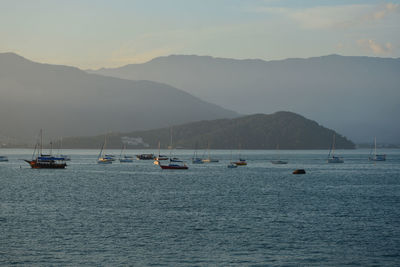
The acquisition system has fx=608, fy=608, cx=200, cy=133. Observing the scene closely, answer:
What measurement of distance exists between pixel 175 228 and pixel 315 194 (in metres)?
42.6

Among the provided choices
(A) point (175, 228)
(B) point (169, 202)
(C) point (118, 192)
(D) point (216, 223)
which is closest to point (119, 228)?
(A) point (175, 228)

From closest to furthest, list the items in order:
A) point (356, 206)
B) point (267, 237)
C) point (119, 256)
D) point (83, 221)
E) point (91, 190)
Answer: point (119, 256), point (267, 237), point (83, 221), point (356, 206), point (91, 190)

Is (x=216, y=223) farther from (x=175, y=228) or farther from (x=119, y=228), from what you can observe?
(x=119, y=228)

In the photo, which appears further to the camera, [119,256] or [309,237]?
[309,237]

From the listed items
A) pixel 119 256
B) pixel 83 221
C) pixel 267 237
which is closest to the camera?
pixel 119 256

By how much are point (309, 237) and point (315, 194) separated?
42884mm

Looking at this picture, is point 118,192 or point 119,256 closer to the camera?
point 119,256

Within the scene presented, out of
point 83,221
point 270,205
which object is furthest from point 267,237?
point 270,205

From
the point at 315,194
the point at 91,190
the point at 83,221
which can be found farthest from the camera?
the point at 91,190

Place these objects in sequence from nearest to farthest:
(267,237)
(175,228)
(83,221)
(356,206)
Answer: (267,237), (175,228), (83,221), (356,206)

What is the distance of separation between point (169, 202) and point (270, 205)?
13.5 meters

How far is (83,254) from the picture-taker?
44938mm

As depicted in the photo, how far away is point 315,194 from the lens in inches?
3713

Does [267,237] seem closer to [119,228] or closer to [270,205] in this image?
[119,228]
